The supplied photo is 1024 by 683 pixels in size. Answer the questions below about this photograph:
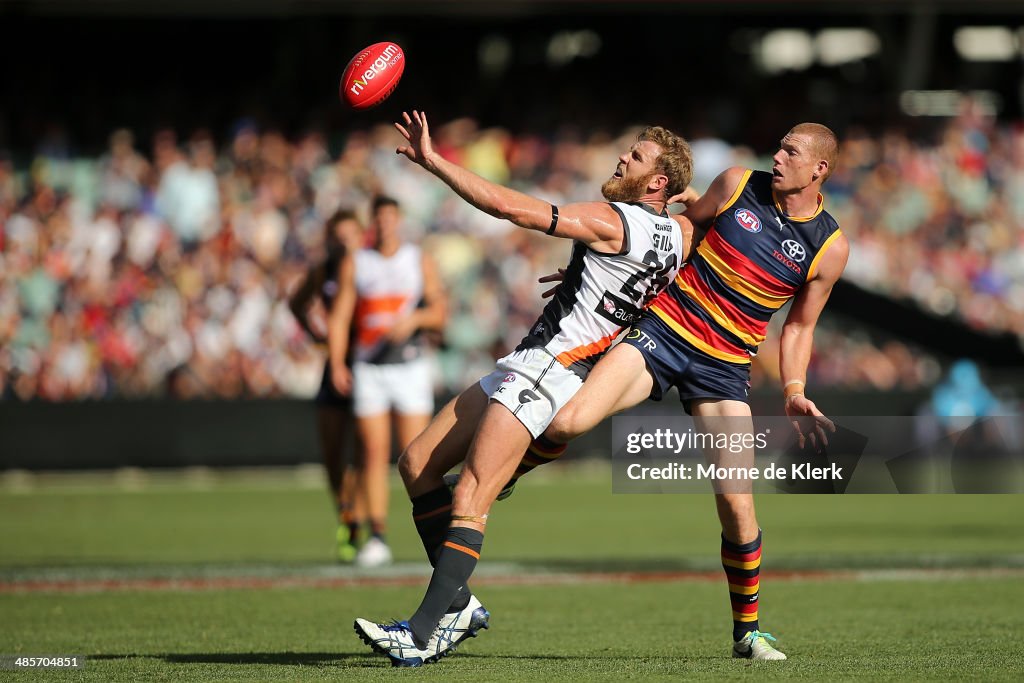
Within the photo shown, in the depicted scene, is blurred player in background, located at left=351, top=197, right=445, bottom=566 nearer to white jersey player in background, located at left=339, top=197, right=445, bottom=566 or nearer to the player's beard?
white jersey player in background, located at left=339, top=197, right=445, bottom=566

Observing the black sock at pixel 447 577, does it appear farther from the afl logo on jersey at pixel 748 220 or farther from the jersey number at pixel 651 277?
the afl logo on jersey at pixel 748 220

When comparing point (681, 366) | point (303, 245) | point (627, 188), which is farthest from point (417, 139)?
point (303, 245)

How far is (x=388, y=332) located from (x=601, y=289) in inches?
203

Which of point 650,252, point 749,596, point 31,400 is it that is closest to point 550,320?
point 650,252

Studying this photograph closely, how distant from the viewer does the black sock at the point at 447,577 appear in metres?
6.68

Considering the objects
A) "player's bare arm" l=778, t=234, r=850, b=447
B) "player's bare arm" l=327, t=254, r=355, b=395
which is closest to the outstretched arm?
"player's bare arm" l=778, t=234, r=850, b=447

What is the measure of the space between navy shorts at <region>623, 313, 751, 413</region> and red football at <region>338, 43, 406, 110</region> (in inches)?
65.8

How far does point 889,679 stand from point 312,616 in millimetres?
3757

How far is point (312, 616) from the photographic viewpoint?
8.86 metres

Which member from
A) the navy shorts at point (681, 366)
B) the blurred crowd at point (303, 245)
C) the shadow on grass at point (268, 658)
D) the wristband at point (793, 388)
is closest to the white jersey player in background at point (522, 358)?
the navy shorts at point (681, 366)

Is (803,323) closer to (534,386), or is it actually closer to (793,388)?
(793,388)

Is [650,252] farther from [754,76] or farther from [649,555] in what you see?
[754,76]

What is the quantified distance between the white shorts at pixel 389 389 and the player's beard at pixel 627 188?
5007 mm

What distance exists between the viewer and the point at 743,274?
23.9 ft
